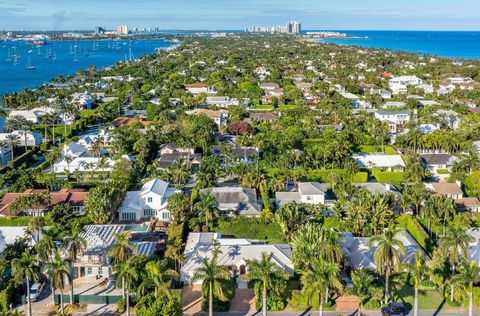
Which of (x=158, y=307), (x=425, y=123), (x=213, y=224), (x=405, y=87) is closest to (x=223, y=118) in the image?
(x=425, y=123)

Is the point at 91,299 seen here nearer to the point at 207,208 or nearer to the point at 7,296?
the point at 7,296

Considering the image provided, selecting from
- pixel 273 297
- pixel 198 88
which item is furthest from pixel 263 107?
pixel 273 297

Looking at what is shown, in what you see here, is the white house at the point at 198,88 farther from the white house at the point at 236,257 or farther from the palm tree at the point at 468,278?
the palm tree at the point at 468,278

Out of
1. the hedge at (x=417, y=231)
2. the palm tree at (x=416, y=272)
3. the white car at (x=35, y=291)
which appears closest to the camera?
the palm tree at (x=416, y=272)

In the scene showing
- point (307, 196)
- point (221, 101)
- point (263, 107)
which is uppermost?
point (221, 101)

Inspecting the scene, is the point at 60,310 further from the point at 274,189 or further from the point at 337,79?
the point at 337,79

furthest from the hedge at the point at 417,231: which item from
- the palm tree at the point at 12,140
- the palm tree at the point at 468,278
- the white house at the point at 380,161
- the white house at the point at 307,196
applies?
the palm tree at the point at 12,140

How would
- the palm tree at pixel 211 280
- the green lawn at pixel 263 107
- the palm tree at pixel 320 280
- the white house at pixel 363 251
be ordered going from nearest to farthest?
the palm tree at pixel 320 280 → the palm tree at pixel 211 280 → the white house at pixel 363 251 → the green lawn at pixel 263 107
